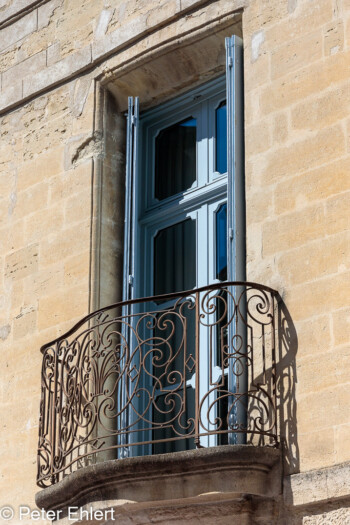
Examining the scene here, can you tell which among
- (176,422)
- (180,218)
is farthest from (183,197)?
(176,422)

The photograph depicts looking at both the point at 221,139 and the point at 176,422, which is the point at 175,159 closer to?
the point at 221,139

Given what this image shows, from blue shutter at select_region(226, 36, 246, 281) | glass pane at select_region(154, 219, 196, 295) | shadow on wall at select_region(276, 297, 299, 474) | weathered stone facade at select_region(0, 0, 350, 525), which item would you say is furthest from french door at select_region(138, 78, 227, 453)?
shadow on wall at select_region(276, 297, 299, 474)

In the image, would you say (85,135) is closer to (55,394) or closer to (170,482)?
(55,394)

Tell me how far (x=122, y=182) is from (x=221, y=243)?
84 centimetres

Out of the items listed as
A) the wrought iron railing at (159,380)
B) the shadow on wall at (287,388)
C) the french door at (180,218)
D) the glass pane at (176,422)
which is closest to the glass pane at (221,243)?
the french door at (180,218)

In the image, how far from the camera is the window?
755cm

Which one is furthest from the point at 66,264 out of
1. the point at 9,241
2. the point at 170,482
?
the point at 170,482

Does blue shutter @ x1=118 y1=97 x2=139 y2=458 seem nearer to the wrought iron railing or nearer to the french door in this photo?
the wrought iron railing

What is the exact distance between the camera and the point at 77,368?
24.0 feet

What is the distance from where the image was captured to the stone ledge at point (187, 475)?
6.46 m

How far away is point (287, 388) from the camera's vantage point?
6.74m

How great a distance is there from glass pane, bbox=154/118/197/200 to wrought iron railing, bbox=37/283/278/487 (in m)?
0.77

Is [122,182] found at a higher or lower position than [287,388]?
higher

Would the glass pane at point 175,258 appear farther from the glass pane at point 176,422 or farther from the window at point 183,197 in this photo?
the glass pane at point 176,422
